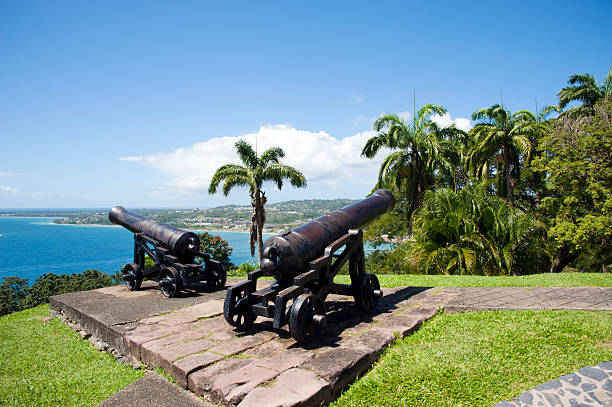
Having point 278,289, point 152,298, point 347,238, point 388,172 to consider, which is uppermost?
point 388,172

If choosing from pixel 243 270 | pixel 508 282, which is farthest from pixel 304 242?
pixel 243 270

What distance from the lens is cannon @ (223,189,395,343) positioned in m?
3.76

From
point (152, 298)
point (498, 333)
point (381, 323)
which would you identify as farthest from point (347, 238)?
point (152, 298)

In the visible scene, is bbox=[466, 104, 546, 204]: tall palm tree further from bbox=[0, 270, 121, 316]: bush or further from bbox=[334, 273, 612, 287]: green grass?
bbox=[0, 270, 121, 316]: bush

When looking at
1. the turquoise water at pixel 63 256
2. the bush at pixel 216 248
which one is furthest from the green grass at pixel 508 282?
the turquoise water at pixel 63 256

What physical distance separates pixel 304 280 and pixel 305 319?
0.46 metres

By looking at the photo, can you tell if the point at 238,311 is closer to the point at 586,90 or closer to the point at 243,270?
the point at 243,270

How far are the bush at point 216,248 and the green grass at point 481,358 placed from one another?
31.0 feet

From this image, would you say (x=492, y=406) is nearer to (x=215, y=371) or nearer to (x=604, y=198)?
(x=215, y=371)

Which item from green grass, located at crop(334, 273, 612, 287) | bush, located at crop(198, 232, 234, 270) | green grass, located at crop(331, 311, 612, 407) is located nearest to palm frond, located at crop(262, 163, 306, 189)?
bush, located at crop(198, 232, 234, 270)

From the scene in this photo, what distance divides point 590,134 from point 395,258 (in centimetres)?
1054

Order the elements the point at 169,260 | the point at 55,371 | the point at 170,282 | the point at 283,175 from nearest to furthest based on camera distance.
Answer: the point at 55,371 < the point at 170,282 < the point at 169,260 < the point at 283,175

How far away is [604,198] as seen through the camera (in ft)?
43.2

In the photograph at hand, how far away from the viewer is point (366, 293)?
477cm
